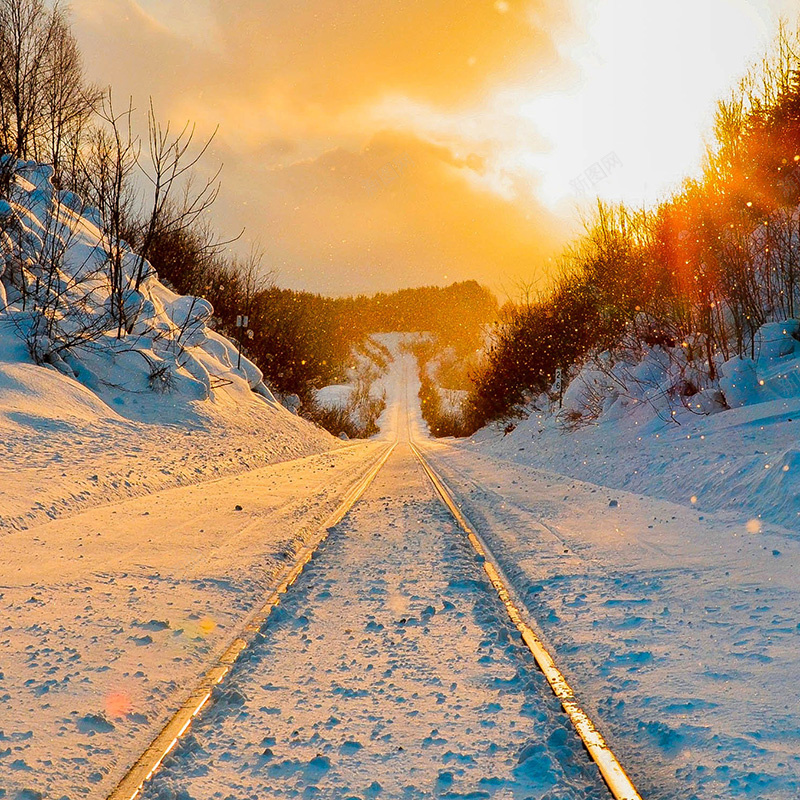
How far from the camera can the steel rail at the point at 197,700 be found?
2502 millimetres

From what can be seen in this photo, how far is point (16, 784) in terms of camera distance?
244 cm

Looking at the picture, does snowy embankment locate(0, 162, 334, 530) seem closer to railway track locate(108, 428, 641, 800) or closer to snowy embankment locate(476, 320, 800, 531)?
railway track locate(108, 428, 641, 800)

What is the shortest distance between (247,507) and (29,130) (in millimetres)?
24108

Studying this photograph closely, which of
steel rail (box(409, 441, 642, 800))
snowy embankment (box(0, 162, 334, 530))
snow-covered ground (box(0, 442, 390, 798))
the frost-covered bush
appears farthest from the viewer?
the frost-covered bush

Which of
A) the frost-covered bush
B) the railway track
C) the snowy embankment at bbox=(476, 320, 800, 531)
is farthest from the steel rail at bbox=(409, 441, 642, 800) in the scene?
the frost-covered bush

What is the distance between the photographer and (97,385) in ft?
51.9

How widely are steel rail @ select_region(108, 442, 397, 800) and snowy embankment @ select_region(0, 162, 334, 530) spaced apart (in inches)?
133

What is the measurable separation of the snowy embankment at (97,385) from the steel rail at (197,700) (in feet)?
11.0

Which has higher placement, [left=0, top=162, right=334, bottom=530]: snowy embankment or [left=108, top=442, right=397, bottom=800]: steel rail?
[left=0, top=162, right=334, bottom=530]: snowy embankment

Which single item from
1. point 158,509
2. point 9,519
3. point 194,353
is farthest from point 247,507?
point 194,353

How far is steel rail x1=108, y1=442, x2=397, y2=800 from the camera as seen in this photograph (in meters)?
2.50

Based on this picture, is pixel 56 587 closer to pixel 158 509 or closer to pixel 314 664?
pixel 314 664

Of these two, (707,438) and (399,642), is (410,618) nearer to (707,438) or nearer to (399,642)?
(399,642)

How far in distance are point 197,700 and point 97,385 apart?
14181 mm
